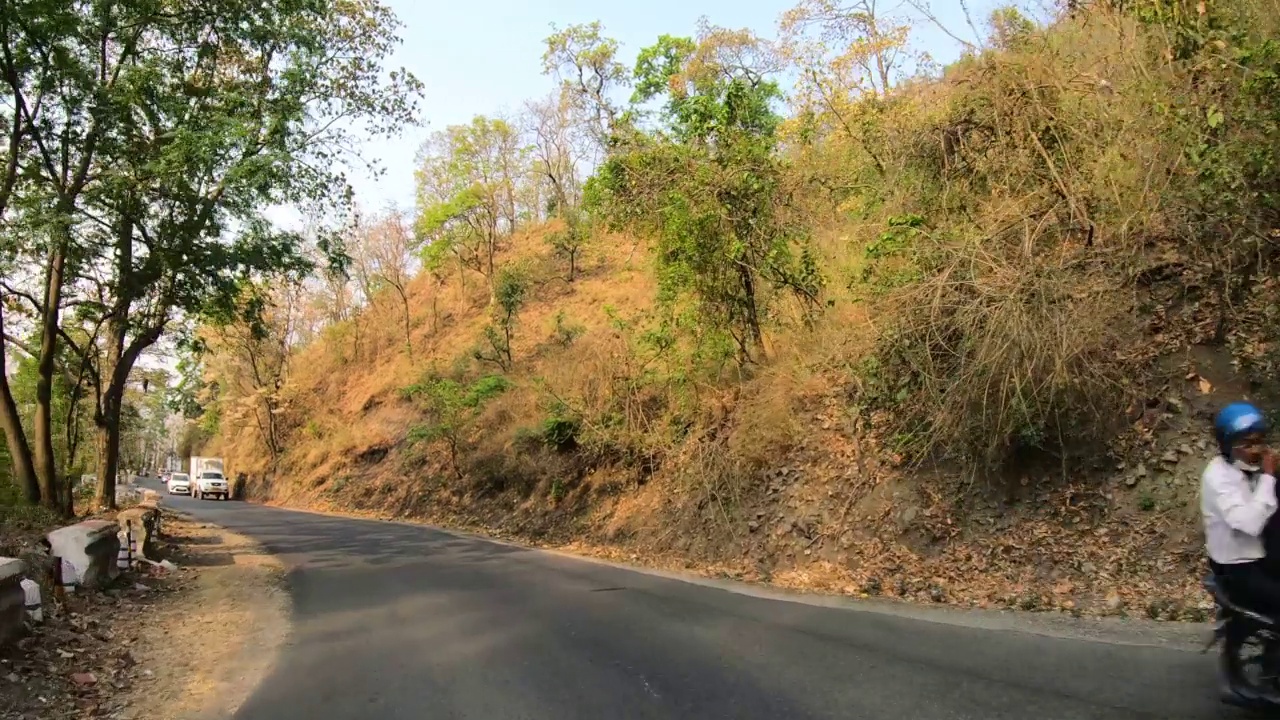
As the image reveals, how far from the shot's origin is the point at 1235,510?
453 centimetres

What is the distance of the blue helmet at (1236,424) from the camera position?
180 inches

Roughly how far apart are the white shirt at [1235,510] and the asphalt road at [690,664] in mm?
1063

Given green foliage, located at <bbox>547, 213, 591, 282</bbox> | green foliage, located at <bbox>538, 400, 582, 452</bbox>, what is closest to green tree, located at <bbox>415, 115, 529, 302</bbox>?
green foliage, located at <bbox>547, 213, 591, 282</bbox>

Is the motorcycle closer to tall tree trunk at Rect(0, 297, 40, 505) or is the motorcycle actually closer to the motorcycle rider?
the motorcycle rider

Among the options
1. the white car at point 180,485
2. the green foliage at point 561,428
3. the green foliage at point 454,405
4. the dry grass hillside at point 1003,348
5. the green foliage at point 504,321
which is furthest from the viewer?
the white car at point 180,485

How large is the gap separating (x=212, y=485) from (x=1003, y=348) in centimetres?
5243

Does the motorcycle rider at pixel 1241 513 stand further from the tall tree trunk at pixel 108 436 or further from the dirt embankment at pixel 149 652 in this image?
the tall tree trunk at pixel 108 436

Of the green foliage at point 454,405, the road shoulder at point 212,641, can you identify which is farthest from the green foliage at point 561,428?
the road shoulder at point 212,641

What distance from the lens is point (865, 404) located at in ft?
40.9

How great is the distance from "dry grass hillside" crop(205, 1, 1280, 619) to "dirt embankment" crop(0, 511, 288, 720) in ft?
21.9

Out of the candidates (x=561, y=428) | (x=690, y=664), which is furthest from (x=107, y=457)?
(x=690, y=664)

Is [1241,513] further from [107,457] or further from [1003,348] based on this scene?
[107,457]

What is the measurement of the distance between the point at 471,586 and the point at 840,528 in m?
5.38

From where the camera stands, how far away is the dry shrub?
31.6ft
